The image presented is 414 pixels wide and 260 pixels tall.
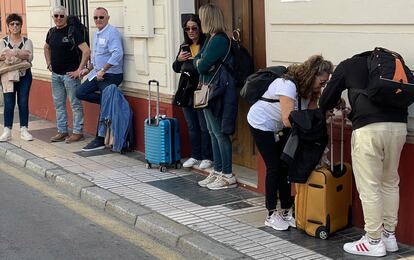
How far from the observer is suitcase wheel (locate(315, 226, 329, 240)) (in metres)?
5.53

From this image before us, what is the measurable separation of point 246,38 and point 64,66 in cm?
327

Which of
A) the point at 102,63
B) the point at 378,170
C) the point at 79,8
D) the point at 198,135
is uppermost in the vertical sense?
the point at 79,8

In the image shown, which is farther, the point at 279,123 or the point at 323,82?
the point at 279,123

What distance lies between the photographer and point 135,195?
7.12m

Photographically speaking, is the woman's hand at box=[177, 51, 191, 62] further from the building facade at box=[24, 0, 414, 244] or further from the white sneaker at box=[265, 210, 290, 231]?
the white sneaker at box=[265, 210, 290, 231]

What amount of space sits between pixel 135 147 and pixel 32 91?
3.95m

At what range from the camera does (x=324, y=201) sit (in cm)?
548

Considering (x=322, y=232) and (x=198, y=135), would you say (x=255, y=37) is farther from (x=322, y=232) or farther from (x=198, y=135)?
(x=322, y=232)

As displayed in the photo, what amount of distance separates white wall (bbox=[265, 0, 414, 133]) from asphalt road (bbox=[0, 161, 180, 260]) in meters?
2.14

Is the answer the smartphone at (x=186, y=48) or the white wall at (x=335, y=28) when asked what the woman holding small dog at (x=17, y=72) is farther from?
the white wall at (x=335, y=28)

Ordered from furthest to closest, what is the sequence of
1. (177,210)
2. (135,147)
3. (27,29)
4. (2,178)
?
(27,29) → (135,147) → (2,178) → (177,210)

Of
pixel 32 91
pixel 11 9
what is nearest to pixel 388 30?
pixel 32 91

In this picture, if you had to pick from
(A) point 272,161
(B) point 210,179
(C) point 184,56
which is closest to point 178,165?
(B) point 210,179

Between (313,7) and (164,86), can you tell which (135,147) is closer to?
(164,86)
